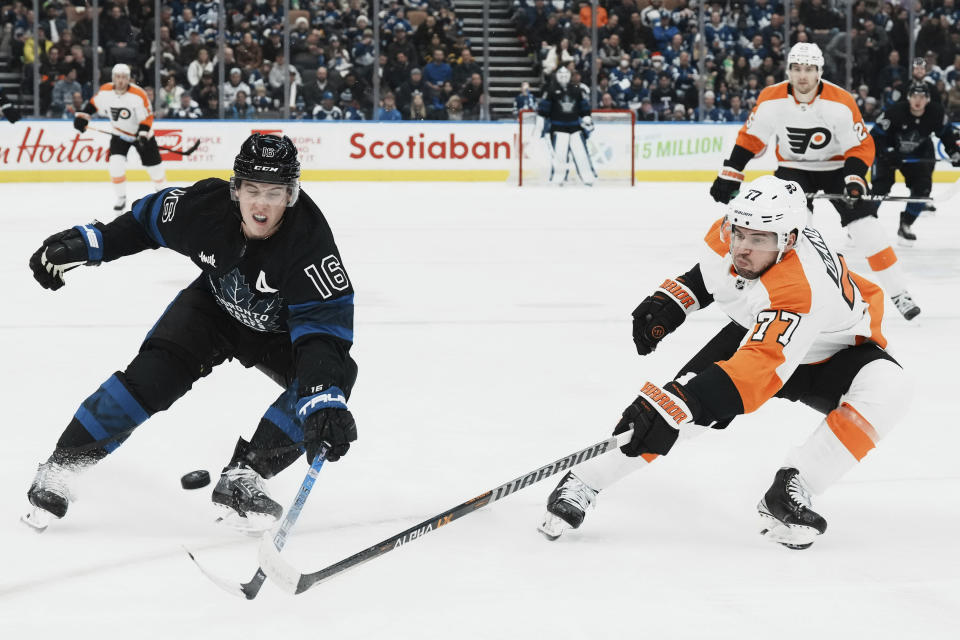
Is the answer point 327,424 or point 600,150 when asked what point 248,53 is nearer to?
point 600,150

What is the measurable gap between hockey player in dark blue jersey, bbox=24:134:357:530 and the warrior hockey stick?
312mm

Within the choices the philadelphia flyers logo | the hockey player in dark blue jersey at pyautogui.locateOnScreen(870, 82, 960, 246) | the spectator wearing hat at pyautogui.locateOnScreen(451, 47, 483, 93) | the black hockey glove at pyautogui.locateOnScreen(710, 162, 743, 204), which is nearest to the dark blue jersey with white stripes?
the black hockey glove at pyautogui.locateOnScreen(710, 162, 743, 204)

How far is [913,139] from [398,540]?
700 cm

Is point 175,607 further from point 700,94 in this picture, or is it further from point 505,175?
point 700,94

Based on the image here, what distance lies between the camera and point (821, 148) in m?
5.70

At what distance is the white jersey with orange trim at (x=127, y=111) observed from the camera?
1002cm

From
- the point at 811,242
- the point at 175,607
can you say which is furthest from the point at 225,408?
the point at 811,242

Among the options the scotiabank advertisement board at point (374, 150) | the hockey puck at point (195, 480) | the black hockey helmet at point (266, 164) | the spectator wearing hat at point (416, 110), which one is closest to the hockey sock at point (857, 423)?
the black hockey helmet at point (266, 164)

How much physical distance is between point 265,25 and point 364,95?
132cm

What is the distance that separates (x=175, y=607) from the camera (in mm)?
Result: 2232

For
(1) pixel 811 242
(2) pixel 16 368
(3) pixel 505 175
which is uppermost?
(1) pixel 811 242

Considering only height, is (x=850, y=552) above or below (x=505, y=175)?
above

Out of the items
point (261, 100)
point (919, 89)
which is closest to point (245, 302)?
point (919, 89)

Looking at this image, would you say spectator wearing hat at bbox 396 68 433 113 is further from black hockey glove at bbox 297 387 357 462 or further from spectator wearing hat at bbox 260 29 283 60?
black hockey glove at bbox 297 387 357 462
